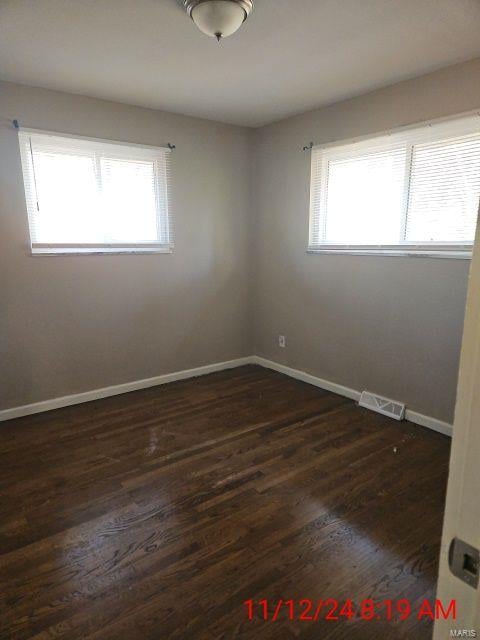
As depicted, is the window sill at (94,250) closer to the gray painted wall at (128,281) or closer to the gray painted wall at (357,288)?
the gray painted wall at (128,281)

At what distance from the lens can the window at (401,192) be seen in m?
2.52

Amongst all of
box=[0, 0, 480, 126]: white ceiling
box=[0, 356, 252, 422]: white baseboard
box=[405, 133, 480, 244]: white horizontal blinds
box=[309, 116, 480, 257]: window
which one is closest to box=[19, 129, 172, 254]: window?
box=[0, 0, 480, 126]: white ceiling

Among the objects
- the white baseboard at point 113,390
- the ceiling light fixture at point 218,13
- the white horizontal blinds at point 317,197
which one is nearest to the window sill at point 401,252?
the white horizontal blinds at point 317,197

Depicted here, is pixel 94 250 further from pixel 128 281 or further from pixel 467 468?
pixel 467 468

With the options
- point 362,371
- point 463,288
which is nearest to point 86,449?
point 362,371

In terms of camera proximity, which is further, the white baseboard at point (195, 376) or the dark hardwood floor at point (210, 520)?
the white baseboard at point (195, 376)

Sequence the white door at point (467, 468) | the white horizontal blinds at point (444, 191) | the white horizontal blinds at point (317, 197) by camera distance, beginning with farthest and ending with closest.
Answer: the white horizontal blinds at point (317, 197) → the white horizontal blinds at point (444, 191) → the white door at point (467, 468)

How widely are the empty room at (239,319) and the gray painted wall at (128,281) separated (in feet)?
0.07

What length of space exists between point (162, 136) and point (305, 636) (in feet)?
Answer: 11.6

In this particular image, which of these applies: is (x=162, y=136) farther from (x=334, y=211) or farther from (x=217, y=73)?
(x=334, y=211)

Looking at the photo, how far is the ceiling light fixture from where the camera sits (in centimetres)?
171

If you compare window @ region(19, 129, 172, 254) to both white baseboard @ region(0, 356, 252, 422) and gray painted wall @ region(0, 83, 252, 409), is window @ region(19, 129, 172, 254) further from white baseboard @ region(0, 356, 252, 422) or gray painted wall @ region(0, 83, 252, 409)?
white baseboard @ region(0, 356, 252, 422)

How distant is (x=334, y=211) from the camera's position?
337 cm

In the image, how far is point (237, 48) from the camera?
2225 mm
